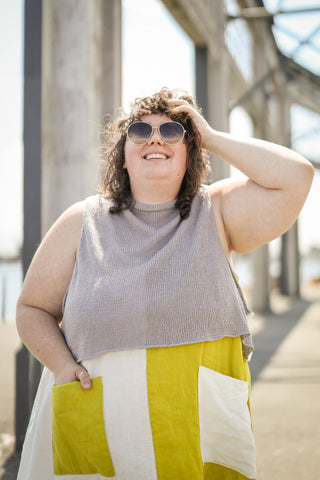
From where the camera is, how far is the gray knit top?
Answer: 1.36 m

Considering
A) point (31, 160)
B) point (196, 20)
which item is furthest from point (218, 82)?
point (31, 160)

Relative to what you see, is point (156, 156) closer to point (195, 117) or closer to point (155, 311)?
Answer: point (195, 117)

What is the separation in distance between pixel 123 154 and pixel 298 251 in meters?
13.2

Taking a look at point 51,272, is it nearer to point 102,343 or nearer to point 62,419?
point 102,343

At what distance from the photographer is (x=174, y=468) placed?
1311 millimetres

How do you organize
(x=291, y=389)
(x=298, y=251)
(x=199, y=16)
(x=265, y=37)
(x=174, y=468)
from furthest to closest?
(x=298, y=251) < (x=265, y=37) < (x=199, y=16) < (x=291, y=389) < (x=174, y=468)

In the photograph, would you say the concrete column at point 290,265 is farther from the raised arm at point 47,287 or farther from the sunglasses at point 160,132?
the raised arm at point 47,287

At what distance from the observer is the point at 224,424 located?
4.61 ft

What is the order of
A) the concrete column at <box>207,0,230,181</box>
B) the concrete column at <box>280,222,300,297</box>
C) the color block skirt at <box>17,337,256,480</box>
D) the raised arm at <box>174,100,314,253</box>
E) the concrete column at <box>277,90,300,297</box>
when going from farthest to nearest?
1. the concrete column at <box>280,222,300,297</box>
2. the concrete column at <box>277,90,300,297</box>
3. the concrete column at <box>207,0,230,181</box>
4. the raised arm at <box>174,100,314,253</box>
5. the color block skirt at <box>17,337,256,480</box>

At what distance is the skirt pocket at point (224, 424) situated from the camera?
1395mm

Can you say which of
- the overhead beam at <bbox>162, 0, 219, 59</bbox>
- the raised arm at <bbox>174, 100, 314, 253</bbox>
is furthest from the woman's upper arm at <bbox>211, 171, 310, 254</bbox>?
the overhead beam at <bbox>162, 0, 219, 59</bbox>

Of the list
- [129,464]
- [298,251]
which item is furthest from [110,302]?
[298,251]

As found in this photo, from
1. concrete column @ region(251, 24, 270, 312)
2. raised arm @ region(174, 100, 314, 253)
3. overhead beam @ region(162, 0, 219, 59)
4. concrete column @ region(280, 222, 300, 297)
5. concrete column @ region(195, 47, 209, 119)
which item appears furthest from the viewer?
concrete column @ region(280, 222, 300, 297)

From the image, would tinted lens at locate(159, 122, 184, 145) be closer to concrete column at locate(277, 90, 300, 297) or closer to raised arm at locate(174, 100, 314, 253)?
raised arm at locate(174, 100, 314, 253)
